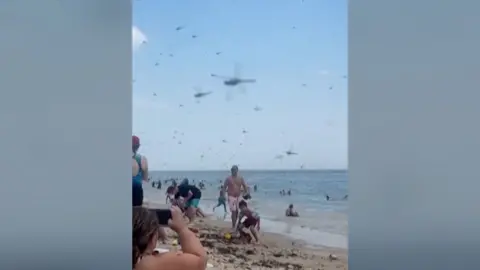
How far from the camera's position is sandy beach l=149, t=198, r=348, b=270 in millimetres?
3477

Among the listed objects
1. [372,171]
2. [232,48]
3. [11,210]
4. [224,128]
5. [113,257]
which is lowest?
[113,257]

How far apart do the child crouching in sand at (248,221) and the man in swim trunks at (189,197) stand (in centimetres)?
26

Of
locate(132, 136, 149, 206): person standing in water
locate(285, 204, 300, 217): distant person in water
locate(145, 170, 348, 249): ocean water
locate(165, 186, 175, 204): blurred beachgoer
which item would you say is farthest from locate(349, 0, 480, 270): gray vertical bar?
locate(132, 136, 149, 206): person standing in water

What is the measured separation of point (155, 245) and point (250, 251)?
21.8 inches

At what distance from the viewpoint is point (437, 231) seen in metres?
3.16

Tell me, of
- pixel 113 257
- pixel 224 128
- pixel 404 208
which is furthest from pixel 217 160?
pixel 404 208

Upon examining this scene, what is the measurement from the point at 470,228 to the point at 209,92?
5.23 ft

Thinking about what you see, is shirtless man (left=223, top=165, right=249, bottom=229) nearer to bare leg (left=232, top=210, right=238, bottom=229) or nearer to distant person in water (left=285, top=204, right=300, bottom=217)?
bare leg (left=232, top=210, right=238, bottom=229)

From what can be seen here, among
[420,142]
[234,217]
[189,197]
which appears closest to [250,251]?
[234,217]

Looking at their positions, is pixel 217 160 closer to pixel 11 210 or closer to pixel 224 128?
pixel 224 128

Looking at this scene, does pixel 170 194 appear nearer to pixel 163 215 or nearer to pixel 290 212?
pixel 163 215

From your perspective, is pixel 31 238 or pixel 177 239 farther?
pixel 177 239

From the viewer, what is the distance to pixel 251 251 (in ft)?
11.5

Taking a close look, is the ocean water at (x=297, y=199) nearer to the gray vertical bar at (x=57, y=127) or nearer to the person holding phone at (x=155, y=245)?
the person holding phone at (x=155, y=245)
